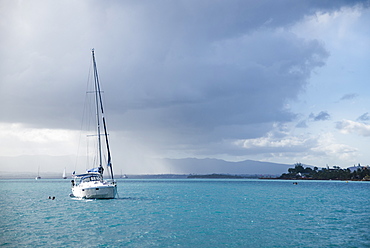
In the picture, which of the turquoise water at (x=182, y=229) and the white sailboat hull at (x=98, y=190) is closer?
the turquoise water at (x=182, y=229)

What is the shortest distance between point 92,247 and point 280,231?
1892 cm

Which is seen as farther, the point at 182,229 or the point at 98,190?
the point at 98,190

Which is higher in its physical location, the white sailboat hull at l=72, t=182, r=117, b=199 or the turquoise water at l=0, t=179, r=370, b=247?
the white sailboat hull at l=72, t=182, r=117, b=199

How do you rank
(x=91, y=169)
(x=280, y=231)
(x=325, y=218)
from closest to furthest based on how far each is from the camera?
(x=280, y=231), (x=325, y=218), (x=91, y=169)

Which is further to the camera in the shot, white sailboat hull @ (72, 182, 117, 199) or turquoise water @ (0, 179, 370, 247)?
white sailboat hull @ (72, 182, 117, 199)

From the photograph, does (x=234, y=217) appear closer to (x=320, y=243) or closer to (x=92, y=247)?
(x=320, y=243)

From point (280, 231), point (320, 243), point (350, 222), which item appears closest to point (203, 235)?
point (280, 231)

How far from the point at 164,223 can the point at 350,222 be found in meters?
22.9

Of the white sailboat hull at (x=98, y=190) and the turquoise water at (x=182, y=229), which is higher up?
the white sailboat hull at (x=98, y=190)

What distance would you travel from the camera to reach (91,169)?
7250 cm

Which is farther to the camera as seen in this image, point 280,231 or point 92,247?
point 280,231

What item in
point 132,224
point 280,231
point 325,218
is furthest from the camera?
point 325,218

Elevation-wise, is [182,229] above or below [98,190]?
below

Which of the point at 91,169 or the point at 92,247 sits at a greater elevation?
the point at 91,169
